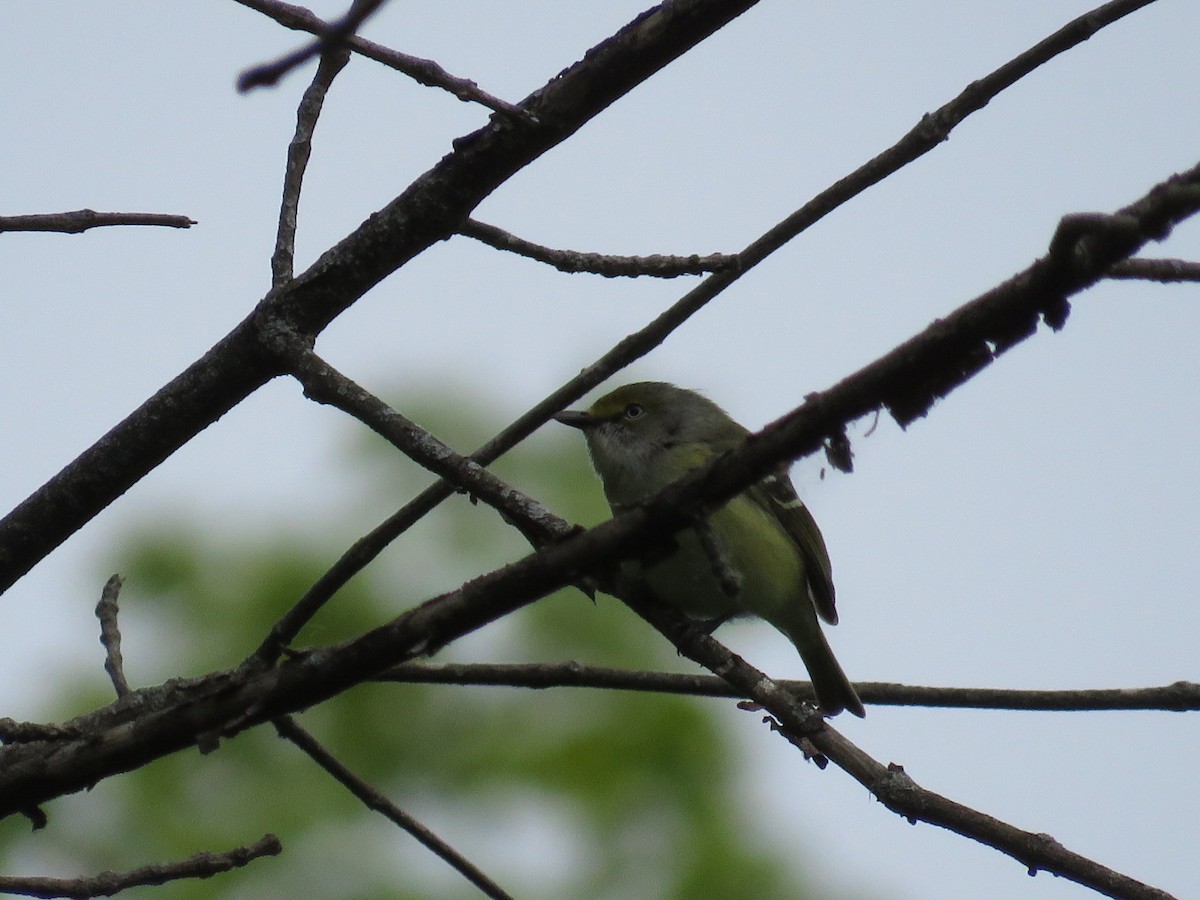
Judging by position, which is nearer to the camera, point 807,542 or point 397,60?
point 397,60

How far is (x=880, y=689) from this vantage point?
9.54ft

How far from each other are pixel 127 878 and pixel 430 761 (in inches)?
268

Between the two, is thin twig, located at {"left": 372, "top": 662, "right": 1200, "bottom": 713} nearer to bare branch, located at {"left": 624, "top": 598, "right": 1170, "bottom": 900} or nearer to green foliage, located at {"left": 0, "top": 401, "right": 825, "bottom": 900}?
bare branch, located at {"left": 624, "top": 598, "right": 1170, "bottom": 900}

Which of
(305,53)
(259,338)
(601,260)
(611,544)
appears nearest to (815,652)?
(601,260)

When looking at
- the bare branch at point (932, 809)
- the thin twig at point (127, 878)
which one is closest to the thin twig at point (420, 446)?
the bare branch at point (932, 809)

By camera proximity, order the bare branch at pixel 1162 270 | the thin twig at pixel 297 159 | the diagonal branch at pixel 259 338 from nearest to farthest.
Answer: the bare branch at pixel 1162 270 < the diagonal branch at pixel 259 338 < the thin twig at pixel 297 159

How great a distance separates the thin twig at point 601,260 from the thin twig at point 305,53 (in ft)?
4.78

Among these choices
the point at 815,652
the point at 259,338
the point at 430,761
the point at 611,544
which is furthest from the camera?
the point at 430,761

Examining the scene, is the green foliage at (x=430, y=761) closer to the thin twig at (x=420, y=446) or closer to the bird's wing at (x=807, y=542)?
the bird's wing at (x=807, y=542)

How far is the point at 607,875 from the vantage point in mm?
8711

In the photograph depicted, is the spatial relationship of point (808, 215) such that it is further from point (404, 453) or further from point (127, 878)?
point (127, 878)

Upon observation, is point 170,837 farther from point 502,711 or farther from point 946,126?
point 946,126

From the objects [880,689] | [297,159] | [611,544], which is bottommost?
[611,544]

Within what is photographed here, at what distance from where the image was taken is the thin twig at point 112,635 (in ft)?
9.32
